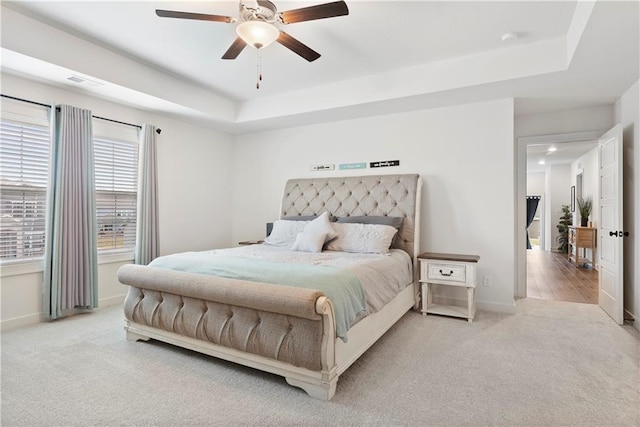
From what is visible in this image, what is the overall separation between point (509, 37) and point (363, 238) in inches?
90.9

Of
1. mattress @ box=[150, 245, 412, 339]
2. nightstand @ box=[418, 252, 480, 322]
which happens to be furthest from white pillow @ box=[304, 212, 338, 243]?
nightstand @ box=[418, 252, 480, 322]

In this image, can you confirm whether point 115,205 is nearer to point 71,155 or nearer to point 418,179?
point 71,155

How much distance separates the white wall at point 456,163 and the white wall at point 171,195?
158cm

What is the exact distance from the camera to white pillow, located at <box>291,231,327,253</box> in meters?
3.61

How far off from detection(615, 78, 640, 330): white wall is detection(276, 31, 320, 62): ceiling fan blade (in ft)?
10.6

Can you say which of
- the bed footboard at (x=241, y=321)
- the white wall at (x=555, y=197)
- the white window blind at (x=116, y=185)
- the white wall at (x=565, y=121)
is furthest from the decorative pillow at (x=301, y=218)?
the white wall at (x=555, y=197)

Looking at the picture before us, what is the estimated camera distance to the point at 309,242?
3.66 metres

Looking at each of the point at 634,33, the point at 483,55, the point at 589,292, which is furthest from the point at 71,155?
the point at 589,292

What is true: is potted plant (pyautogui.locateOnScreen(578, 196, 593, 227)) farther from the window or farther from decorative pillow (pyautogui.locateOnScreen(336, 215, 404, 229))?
the window

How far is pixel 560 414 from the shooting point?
6.07ft

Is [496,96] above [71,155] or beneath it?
above

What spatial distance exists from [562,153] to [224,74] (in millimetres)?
7765

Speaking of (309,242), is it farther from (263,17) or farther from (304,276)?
(263,17)

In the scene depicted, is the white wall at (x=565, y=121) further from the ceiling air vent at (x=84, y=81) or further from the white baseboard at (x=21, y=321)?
the white baseboard at (x=21, y=321)
